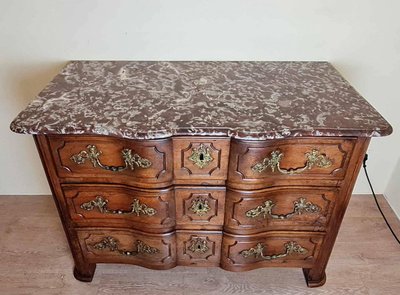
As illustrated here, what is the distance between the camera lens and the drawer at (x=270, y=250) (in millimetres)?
1183

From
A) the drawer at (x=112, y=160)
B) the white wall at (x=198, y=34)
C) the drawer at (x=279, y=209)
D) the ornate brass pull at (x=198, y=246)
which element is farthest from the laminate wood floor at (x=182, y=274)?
the white wall at (x=198, y=34)

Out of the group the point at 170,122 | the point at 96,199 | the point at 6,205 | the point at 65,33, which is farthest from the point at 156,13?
the point at 6,205

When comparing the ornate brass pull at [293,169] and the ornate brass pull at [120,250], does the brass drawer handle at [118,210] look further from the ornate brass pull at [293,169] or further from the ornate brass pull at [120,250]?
the ornate brass pull at [293,169]

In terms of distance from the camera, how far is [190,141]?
3.07ft

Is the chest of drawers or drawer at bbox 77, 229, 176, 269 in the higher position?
the chest of drawers

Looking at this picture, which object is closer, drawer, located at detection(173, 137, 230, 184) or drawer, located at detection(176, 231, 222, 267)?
drawer, located at detection(173, 137, 230, 184)

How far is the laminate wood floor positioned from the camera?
4.50 ft

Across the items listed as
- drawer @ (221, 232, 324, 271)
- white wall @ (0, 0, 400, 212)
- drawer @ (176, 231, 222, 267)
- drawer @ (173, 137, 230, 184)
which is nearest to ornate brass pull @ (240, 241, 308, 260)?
drawer @ (221, 232, 324, 271)

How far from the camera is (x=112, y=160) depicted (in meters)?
0.99

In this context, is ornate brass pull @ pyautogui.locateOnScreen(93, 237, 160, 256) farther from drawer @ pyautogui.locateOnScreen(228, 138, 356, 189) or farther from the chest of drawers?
drawer @ pyautogui.locateOnScreen(228, 138, 356, 189)

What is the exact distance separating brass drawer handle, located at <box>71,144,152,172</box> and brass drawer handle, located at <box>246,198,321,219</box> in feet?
1.37

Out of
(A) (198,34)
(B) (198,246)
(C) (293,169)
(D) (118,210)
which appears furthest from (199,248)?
(A) (198,34)

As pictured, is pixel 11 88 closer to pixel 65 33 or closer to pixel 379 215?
pixel 65 33

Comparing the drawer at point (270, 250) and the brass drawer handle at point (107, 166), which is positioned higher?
the brass drawer handle at point (107, 166)
